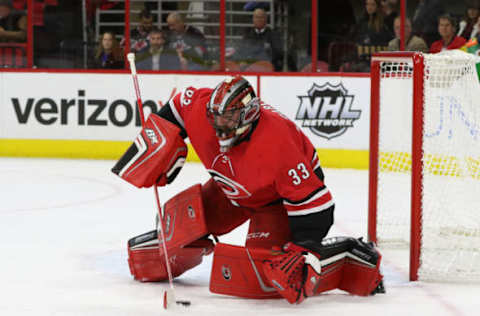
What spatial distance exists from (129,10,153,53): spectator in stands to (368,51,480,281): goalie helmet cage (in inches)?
152

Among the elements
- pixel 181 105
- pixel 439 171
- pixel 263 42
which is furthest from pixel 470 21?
pixel 181 105

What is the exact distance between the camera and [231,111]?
2969 millimetres

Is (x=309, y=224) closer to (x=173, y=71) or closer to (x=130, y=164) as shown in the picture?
(x=130, y=164)

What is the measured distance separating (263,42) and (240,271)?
4.71 m

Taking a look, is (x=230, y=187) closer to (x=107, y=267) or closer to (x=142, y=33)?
(x=107, y=267)

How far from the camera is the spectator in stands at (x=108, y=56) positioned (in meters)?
7.77

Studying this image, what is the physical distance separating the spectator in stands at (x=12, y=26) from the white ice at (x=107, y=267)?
2.15 metres

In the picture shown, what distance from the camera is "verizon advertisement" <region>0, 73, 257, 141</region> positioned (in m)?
7.61

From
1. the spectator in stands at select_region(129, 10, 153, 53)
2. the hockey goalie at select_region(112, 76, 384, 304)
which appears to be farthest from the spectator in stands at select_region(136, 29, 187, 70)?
the hockey goalie at select_region(112, 76, 384, 304)

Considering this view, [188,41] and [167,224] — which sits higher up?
[188,41]

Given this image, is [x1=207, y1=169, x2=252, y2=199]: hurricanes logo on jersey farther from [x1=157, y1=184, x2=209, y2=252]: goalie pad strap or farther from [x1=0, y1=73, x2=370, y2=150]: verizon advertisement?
[x1=0, y1=73, x2=370, y2=150]: verizon advertisement

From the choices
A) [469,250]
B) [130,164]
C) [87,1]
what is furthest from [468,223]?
[87,1]

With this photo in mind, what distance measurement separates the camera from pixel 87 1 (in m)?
7.87

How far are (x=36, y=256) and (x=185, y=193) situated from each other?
0.95 metres
